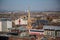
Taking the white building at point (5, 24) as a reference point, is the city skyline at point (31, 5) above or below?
above

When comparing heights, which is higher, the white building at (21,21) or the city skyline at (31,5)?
the city skyline at (31,5)

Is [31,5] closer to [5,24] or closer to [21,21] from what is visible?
[21,21]

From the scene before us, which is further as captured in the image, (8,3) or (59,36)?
(8,3)

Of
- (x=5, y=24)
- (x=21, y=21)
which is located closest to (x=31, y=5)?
(x=21, y=21)

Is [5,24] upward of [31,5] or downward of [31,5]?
downward

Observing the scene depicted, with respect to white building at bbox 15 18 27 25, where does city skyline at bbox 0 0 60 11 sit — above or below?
above

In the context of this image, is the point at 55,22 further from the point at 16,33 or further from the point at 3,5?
the point at 3,5

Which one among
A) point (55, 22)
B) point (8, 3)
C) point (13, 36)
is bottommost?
point (13, 36)

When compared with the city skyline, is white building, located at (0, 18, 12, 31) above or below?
below

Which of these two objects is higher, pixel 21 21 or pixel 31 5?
pixel 31 5

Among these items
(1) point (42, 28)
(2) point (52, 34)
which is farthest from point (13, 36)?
(2) point (52, 34)

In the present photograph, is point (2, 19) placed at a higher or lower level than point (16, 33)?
higher
